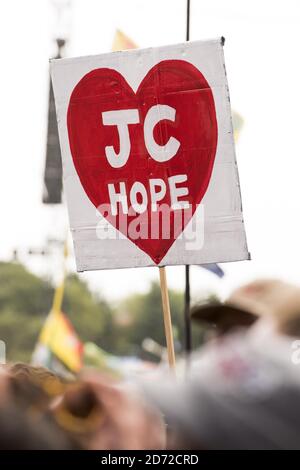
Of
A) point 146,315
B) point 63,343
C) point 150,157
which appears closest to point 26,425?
point 150,157

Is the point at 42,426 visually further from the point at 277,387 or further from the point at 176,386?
the point at 277,387

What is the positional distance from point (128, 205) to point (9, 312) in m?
50.7

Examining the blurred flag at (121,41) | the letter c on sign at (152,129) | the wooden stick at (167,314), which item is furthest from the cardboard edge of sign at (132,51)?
the blurred flag at (121,41)

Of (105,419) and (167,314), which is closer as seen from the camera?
(105,419)

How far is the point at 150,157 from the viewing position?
14.5 ft

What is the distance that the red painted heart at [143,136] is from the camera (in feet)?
14.3

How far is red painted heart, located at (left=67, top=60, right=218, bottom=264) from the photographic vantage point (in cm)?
435

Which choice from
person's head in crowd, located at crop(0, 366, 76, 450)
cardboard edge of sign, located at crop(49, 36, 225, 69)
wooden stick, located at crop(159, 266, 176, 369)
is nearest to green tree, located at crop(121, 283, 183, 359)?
cardboard edge of sign, located at crop(49, 36, 225, 69)

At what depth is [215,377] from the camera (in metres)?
1.49

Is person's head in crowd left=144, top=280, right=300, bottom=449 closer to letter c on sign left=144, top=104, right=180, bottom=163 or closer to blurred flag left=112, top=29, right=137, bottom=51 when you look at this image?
letter c on sign left=144, top=104, right=180, bottom=163

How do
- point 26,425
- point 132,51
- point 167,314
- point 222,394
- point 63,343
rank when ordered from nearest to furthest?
point 222,394 < point 26,425 < point 167,314 < point 132,51 < point 63,343

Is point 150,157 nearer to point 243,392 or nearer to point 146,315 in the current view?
→ point 243,392

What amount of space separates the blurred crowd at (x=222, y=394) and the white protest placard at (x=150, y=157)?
2.50 metres

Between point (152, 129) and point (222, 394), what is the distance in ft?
9.90
